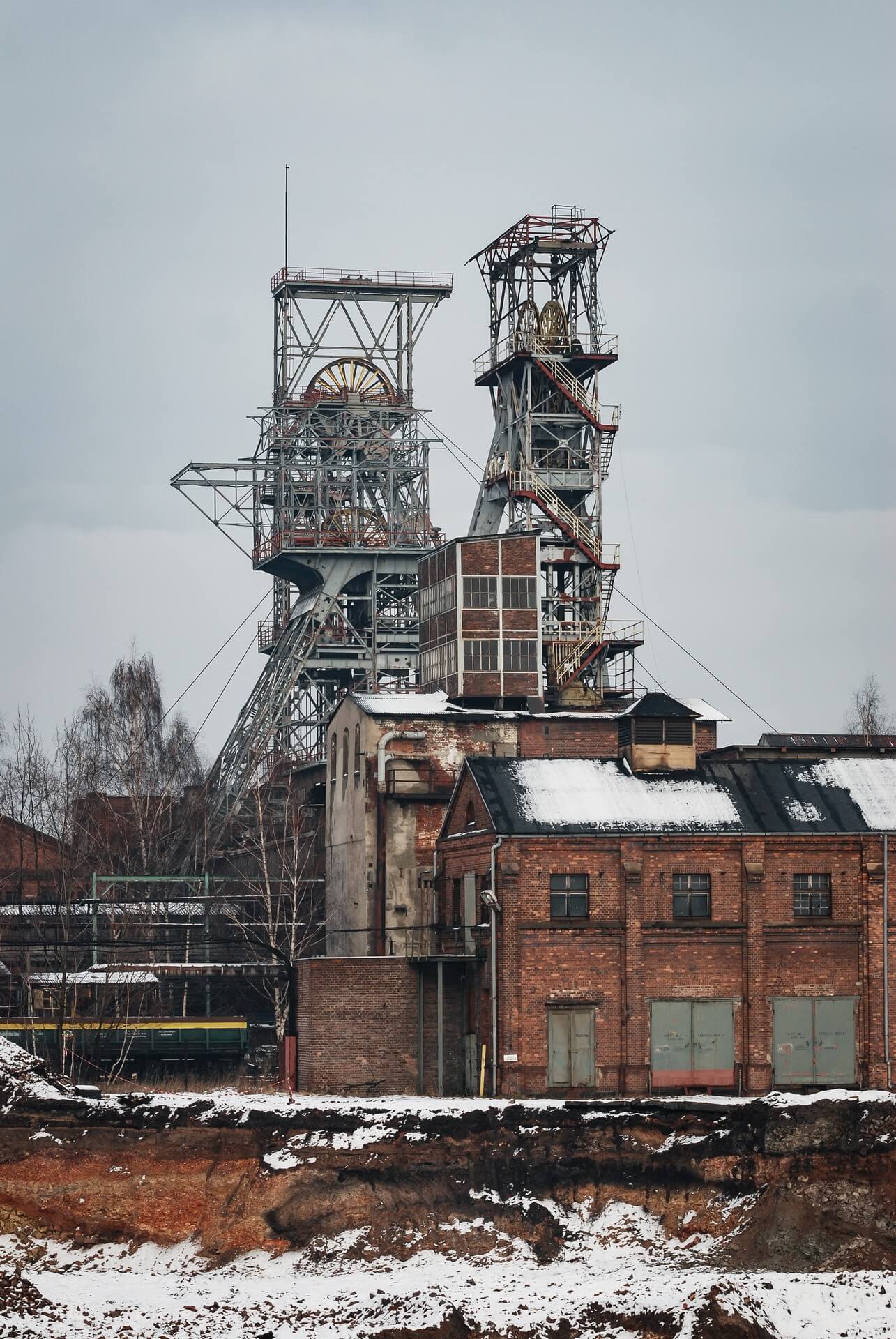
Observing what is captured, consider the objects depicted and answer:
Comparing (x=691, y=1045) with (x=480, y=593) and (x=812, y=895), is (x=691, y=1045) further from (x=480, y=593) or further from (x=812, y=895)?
(x=480, y=593)

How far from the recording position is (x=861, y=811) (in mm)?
42688

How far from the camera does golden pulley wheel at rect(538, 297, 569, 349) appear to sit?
6650cm

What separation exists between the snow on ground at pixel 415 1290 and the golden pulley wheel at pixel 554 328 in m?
42.8

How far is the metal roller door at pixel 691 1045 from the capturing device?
40750 mm

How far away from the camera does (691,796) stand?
42688 mm

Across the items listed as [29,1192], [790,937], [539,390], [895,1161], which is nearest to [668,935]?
[790,937]

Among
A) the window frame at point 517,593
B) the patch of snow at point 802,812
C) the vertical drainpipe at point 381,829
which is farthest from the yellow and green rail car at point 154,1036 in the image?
the patch of snow at point 802,812

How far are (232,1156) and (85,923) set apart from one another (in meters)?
35.4

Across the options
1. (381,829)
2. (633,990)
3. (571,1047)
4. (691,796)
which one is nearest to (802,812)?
(691,796)

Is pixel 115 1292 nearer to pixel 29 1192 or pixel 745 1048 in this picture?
pixel 29 1192

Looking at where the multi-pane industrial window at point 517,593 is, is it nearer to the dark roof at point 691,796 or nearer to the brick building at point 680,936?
the dark roof at point 691,796

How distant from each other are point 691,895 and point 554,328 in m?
29.8

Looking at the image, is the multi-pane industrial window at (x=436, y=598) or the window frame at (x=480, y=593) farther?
the multi-pane industrial window at (x=436, y=598)

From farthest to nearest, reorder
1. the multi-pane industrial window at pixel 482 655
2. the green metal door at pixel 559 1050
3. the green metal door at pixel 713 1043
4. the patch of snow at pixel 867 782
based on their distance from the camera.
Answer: the multi-pane industrial window at pixel 482 655 → the patch of snow at pixel 867 782 → the green metal door at pixel 713 1043 → the green metal door at pixel 559 1050
